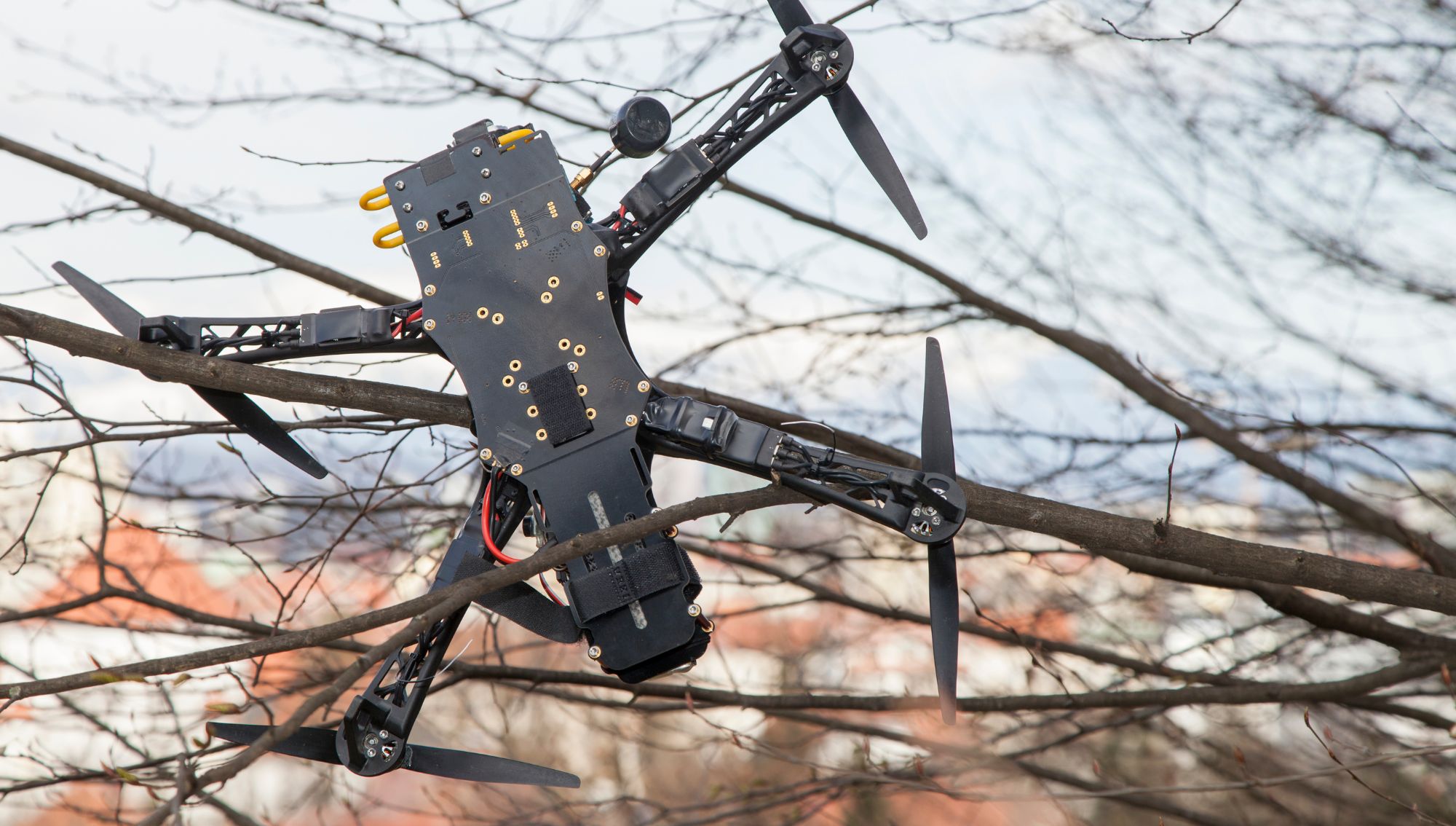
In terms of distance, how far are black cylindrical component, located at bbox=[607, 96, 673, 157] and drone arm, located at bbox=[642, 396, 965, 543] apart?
0.86 m

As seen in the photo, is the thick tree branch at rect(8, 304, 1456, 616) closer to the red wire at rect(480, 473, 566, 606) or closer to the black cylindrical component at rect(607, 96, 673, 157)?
the red wire at rect(480, 473, 566, 606)

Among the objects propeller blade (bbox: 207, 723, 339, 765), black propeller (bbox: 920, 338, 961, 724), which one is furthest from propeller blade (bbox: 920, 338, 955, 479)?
propeller blade (bbox: 207, 723, 339, 765)

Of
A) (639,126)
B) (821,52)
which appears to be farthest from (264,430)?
(821,52)

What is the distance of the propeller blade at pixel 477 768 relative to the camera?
3.63m

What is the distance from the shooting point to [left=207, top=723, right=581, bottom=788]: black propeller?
3.52 m

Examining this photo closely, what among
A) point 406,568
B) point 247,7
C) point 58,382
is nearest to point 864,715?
point 406,568

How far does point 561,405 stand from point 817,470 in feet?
2.68

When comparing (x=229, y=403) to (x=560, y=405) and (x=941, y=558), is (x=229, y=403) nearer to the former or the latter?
(x=560, y=405)

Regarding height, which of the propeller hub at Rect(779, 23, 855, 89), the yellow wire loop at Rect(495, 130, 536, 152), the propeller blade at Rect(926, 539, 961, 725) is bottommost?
the propeller blade at Rect(926, 539, 961, 725)

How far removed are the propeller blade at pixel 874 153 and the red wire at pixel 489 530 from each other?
1687mm

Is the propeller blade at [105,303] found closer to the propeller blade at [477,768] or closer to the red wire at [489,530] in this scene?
the red wire at [489,530]

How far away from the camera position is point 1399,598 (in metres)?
4.01

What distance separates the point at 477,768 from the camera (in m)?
3.66

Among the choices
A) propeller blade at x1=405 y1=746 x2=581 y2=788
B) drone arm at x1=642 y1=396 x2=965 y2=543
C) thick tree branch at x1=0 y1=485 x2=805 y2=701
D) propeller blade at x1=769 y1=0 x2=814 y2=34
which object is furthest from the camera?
propeller blade at x1=769 y1=0 x2=814 y2=34
